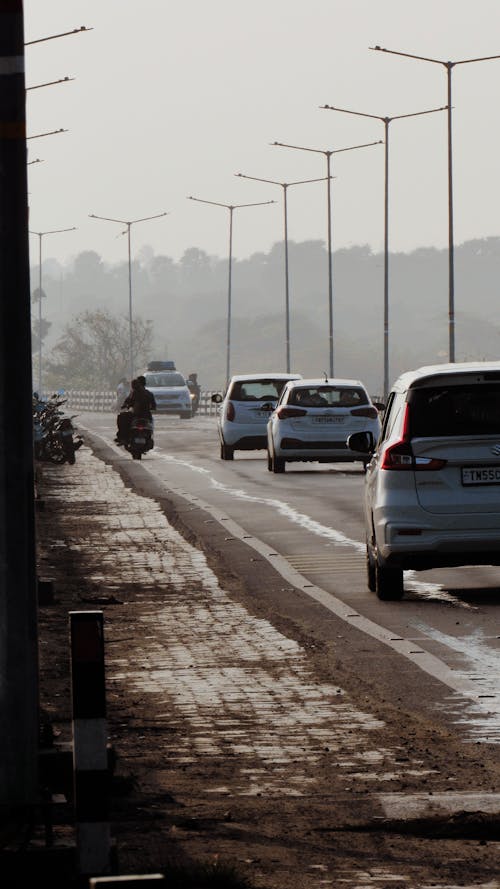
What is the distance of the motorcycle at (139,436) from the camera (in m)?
42.0

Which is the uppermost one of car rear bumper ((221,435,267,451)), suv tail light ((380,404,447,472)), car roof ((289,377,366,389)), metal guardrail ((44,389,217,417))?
car roof ((289,377,366,389))

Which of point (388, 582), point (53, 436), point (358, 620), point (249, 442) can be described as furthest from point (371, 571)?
point (249, 442)

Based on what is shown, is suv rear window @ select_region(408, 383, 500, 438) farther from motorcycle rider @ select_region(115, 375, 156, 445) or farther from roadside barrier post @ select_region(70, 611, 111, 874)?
motorcycle rider @ select_region(115, 375, 156, 445)

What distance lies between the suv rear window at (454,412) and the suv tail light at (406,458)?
46 mm

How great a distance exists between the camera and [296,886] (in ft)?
20.8

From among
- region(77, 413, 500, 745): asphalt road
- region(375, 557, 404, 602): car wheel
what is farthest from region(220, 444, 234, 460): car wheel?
region(375, 557, 404, 602): car wheel

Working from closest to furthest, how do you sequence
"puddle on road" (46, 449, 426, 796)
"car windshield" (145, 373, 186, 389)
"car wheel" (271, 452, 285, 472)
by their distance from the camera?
"puddle on road" (46, 449, 426, 796)
"car wheel" (271, 452, 285, 472)
"car windshield" (145, 373, 186, 389)

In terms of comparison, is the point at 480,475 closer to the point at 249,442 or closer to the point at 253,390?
the point at 249,442

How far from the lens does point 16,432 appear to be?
24.2 ft

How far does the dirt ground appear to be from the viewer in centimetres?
658

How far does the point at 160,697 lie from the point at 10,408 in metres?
3.23

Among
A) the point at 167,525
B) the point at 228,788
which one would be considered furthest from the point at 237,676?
the point at 167,525

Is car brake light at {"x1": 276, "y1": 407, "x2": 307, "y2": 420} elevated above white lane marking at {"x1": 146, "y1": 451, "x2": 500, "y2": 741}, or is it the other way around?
car brake light at {"x1": 276, "y1": 407, "x2": 307, "y2": 420}

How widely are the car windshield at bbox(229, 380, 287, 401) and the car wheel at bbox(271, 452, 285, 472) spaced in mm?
4873
